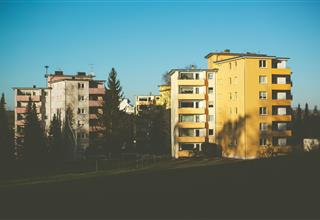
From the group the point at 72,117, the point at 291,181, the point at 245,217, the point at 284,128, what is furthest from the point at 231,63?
the point at 245,217

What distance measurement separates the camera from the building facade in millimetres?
63000

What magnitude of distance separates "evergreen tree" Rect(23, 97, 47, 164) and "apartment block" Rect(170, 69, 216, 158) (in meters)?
24.2

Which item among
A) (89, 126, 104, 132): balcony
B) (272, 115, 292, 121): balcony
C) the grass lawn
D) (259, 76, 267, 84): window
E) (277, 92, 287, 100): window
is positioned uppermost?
(259, 76, 267, 84): window

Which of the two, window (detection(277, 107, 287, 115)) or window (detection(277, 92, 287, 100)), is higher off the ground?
window (detection(277, 92, 287, 100))

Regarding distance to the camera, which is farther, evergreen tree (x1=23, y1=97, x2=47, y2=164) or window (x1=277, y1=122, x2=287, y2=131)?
evergreen tree (x1=23, y1=97, x2=47, y2=164)

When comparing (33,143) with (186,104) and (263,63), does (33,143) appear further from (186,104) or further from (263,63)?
(263,63)

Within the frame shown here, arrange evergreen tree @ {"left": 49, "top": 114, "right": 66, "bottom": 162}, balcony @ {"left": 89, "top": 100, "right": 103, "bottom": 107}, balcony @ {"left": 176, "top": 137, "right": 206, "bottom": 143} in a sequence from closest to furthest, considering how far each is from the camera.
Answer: balcony @ {"left": 176, "top": 137, "right": 206, "bottom": 143} → evergreen tree @ {"left": 49, "top": 114, "right": 66, "bottom": 162} → balcony @ {"left": 89, "top": 100, "right": 103, "bottom": 107}

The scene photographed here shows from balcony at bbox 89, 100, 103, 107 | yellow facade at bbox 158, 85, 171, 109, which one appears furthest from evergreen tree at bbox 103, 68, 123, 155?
yellow facade at bbox 158, 85, 171, 109

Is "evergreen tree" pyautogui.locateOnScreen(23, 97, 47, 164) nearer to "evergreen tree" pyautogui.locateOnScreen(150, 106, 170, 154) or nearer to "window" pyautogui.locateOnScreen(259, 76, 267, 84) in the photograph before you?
"evergreen tree" pyautogui.locateOnScreen(150, 106, 170, 154)

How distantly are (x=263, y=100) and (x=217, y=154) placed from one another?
12.4 m

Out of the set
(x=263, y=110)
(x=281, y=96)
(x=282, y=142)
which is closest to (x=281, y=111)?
(x=281, y=96)

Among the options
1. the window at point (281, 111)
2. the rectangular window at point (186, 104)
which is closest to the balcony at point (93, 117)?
the rectangular window at point (186, 104)

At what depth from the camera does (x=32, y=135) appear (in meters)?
71.9

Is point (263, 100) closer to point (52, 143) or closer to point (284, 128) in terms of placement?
point (284, 128)
